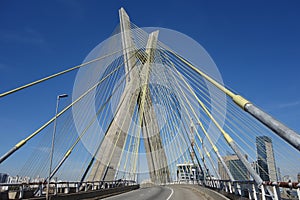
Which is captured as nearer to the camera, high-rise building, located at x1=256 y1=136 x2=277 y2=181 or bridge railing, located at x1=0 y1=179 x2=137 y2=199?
bridge railing, located at x1=0 y1=179 x2=137 y2=199

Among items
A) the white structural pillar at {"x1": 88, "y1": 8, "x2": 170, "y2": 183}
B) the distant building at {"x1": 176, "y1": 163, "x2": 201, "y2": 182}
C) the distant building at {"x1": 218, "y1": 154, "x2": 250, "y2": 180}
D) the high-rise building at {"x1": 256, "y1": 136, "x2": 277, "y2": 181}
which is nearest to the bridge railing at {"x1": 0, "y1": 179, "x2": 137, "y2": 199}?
the white structural pillar at {"x1": 88, "y1": 8, "x2": 170, "y2": 183}

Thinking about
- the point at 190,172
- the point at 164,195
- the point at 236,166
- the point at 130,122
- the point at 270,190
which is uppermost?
the point at 130,122

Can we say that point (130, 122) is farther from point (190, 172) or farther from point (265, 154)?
point (190, 172)

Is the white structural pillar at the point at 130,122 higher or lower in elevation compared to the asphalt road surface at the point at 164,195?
higher

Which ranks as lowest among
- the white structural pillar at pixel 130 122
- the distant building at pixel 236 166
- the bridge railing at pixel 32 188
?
the bridge railing at pixel 32 188

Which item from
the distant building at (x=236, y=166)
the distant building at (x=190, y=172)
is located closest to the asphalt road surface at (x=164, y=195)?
the distant building at (x=236, y=166)

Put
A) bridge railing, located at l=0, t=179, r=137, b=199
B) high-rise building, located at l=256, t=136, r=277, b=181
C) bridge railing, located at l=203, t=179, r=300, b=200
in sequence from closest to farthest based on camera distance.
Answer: bridge railing, located at l=203, t=179, r=300, b=200
bridge railing, located at l=0, t=179, r=137, b=199
high-rise building, located at l=256, t=136, r=277, b=181

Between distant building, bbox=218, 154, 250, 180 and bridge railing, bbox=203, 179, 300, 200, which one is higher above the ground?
distant building, bbox=218, 154, 250, 180

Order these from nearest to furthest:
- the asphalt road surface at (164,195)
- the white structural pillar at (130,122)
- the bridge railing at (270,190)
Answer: the bridge railing at (270,190), the asphalt road surface at (164,195), the white structural pillar at (130,122)

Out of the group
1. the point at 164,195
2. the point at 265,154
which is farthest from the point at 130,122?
the point at 265,154

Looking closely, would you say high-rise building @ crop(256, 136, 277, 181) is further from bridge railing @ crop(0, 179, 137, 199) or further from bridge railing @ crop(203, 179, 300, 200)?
bridge railing @ crop(0, 179, 137, 199)

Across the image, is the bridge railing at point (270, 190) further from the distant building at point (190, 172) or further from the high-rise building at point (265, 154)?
the distant building at point (190, 172)

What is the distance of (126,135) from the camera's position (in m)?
31.5

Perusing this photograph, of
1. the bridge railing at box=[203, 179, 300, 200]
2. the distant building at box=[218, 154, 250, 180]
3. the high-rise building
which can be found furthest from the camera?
the distant building at box=[218, 154, 250, 180]
